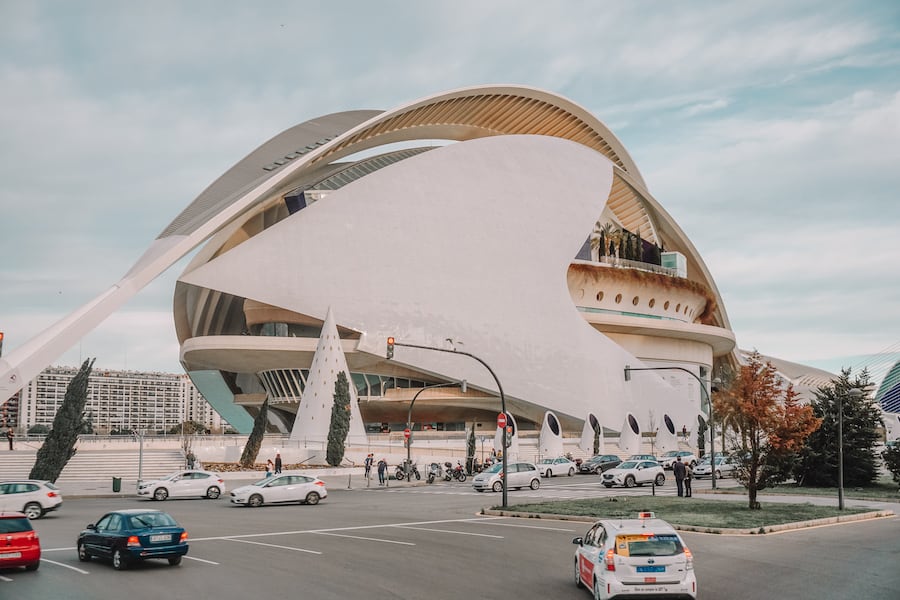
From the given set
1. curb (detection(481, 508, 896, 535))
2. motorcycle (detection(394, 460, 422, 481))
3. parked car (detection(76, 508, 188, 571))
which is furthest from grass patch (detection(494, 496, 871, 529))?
motorcycle (detection(394, 460, 422, 481))

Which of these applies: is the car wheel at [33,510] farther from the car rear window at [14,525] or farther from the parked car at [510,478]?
the parked car at [510,478]

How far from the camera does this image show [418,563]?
1560 cm

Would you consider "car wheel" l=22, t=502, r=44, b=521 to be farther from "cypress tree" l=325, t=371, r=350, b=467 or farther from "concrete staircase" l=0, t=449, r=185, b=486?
"cypress tree" l=325, t=371, r=350, b=467

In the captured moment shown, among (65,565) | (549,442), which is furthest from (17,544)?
(549,442)

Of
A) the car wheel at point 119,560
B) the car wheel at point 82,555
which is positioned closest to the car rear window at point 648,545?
the car wheel at point 119,560

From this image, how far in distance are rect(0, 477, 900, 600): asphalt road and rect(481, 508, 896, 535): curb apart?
0.42 m

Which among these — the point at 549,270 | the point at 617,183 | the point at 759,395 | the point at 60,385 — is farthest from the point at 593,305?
the point at 60,385

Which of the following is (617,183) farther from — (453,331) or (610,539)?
(610,539)

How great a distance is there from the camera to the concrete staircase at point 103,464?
4006cm

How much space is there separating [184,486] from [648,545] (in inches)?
1023

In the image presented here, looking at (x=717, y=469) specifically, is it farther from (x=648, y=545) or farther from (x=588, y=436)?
(x=648, y=545)

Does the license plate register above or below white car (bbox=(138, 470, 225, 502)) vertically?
above

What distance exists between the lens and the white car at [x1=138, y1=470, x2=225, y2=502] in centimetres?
3334

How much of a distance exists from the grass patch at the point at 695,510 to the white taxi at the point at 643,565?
9.46 m
